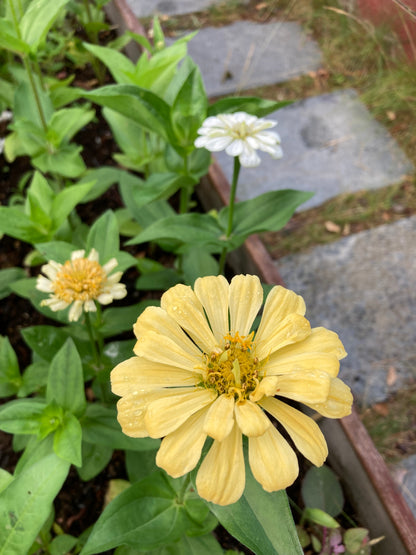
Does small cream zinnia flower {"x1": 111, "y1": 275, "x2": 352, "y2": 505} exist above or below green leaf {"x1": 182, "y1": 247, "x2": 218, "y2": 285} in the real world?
above

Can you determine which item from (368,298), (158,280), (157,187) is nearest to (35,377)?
(158,280)

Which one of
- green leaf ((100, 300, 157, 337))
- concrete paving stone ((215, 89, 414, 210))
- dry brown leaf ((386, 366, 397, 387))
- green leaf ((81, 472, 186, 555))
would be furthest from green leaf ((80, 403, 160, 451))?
concrete paving stone ((215, 89, 414, 210))

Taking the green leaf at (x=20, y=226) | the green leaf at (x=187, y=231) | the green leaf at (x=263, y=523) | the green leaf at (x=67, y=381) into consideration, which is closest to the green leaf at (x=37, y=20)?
the green leaf at (x=20, y=226)

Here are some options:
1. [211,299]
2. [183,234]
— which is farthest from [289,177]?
[211,299]

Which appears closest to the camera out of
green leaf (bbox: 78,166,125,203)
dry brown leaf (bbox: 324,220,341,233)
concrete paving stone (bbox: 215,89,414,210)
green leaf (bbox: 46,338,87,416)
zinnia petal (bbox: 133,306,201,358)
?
zinnia petal (bbox: 133,306,201,358)

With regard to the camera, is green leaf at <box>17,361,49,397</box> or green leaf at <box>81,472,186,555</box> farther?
green leaf at <box>17,361,49,397</box>

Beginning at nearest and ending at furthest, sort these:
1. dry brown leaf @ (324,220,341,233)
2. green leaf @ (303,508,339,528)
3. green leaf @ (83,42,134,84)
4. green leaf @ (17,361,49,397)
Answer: green leaf @ (303,508,339,528), green leaf @ (17,361,49,397), green leaf @ (83,42,134,84), dry brown leaf @ (324,220,341,233)

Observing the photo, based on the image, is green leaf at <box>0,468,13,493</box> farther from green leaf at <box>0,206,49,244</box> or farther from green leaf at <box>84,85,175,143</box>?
green leaf at <box>84,85,175,143</box>
